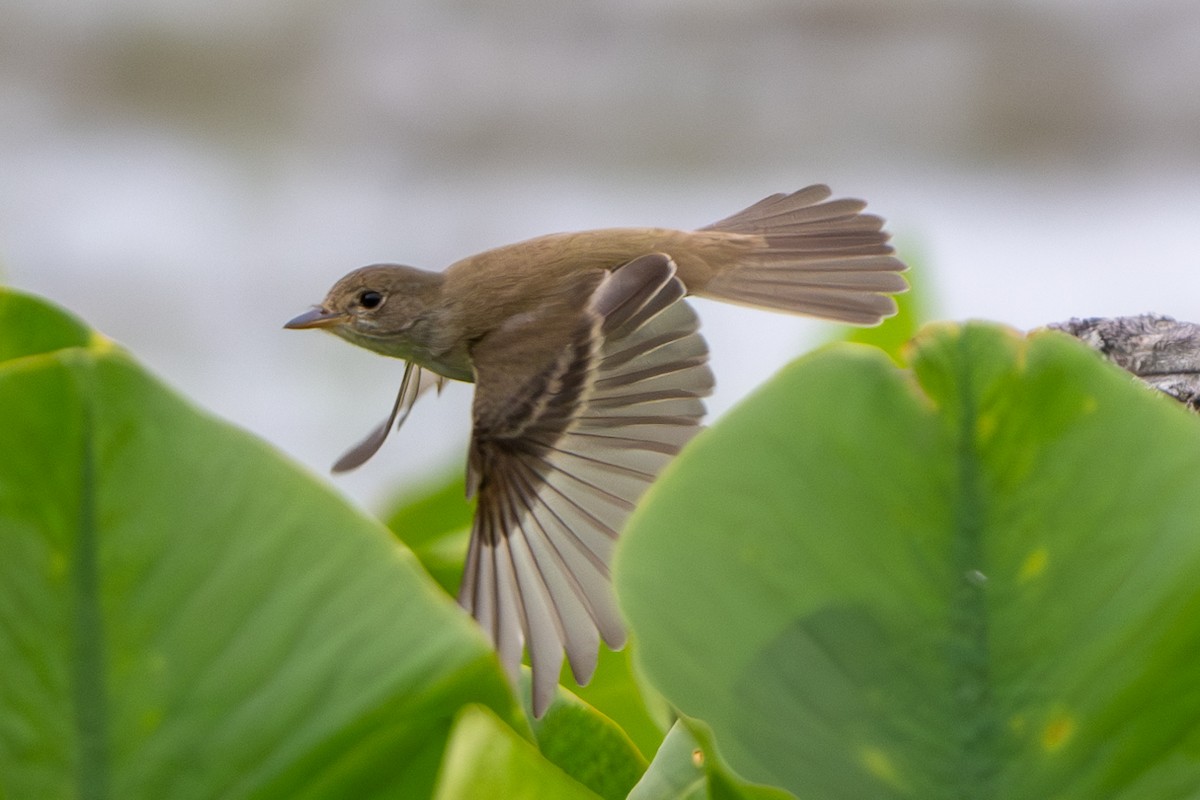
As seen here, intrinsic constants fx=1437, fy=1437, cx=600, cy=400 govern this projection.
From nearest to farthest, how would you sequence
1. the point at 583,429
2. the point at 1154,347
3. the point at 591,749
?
the point at 591,749 < the point at 1154,347 < the point at 583,429

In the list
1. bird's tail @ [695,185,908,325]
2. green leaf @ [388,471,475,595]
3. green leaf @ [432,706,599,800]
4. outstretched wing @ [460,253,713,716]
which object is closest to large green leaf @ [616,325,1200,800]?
green leaf @ [432,706,599,800]

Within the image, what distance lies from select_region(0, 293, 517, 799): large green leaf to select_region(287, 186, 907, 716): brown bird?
26cm

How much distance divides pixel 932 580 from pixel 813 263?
137 cm

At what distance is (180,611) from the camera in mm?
335

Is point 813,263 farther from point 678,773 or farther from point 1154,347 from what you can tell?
point 678,773

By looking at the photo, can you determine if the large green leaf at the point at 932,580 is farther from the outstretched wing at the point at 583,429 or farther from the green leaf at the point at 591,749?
the outstretched wing at the point at 583,429

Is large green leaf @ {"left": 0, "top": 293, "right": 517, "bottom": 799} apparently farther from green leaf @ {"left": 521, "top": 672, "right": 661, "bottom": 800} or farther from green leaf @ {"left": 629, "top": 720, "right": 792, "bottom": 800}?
green leaf @ {"left": 521, "top": 672, "right": 661, "bottom": 800}

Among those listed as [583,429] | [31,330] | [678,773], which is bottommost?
[583,429]

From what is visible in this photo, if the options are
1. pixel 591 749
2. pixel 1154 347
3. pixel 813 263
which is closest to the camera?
pixel 591 749

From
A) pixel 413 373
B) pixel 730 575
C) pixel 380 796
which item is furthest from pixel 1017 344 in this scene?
pixel 413 373

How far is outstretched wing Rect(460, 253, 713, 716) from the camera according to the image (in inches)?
41.3

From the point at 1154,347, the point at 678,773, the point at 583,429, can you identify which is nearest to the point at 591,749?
the point at 678,773

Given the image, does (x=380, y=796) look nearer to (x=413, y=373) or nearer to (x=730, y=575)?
(x=730, y=575)

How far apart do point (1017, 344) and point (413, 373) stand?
5.08 feet
